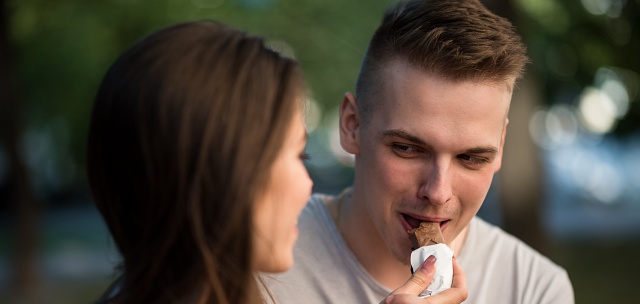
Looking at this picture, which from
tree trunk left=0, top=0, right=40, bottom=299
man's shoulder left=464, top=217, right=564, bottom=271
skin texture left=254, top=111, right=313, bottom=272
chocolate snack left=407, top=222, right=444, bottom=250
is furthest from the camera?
tree trunk left=0, top=0, right=40, bottom=299

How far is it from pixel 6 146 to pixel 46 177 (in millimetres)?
11580

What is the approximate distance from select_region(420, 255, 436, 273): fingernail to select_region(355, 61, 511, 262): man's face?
264mm

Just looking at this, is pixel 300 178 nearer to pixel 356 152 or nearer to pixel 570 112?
pixel 356 152

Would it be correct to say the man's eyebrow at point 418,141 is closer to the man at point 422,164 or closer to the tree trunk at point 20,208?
the man at point 422,164

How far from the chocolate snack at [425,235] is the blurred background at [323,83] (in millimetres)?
5260

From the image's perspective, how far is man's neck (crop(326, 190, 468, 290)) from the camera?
322cm

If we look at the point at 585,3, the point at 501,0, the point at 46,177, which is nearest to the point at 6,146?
the point at 501,0

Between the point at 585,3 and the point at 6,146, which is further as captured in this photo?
the point at 6,146

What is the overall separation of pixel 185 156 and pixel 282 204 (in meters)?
0.32

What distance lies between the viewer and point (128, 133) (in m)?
2.01

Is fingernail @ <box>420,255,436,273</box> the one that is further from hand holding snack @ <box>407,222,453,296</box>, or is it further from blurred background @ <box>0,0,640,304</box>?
blurred background @ <box>0,0,640,304</box>

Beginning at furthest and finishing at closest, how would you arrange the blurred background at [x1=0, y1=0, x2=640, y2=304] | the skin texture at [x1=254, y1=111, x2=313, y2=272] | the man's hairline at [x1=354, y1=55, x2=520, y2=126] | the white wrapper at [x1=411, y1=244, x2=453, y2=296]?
the blurred background at [x1=0, y1=0, x2=640, y2=304] → the man's hairline at [x1=354, y1=55, x2=520, y2=126] → the white wrapper at [x1=411, y1=244, x2=453, y2=296] → the skin texture at [x1=254, y1=111, x2=313, y2=272]

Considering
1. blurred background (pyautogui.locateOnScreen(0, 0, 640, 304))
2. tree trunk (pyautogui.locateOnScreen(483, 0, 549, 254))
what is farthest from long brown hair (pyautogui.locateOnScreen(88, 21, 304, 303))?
tree trunk (pyautogui.locateOnScreen(483, 0, 549, 254))

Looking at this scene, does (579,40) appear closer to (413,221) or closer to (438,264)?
(413,221)
